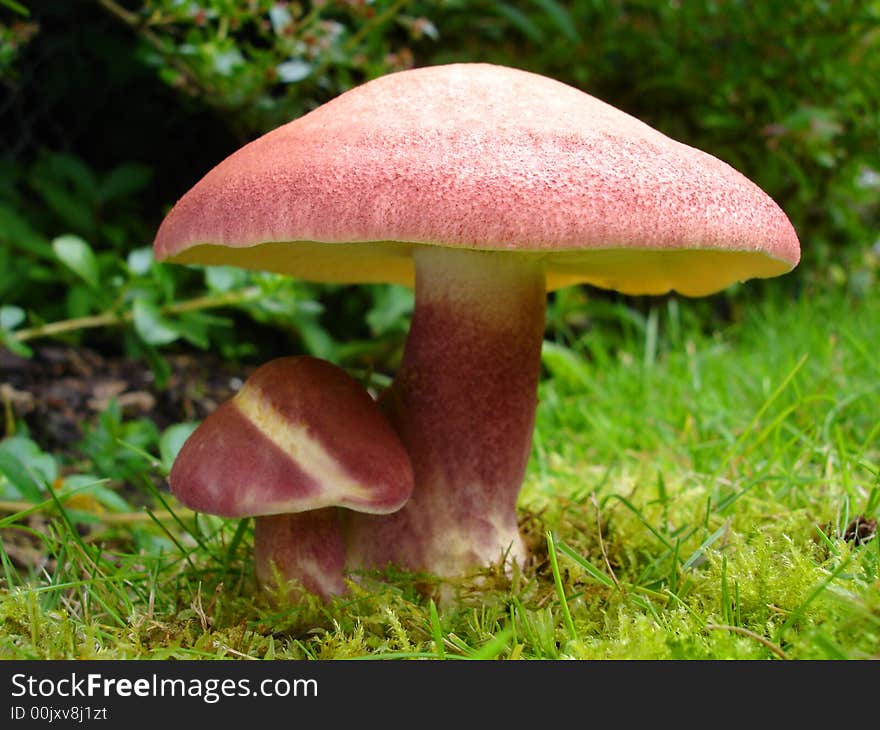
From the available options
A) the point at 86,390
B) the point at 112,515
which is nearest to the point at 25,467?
the point at 112,515

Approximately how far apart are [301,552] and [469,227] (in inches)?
31.1

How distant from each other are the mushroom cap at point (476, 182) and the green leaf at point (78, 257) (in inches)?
45.5

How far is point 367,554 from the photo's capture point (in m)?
1.65

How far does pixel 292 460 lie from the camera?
1370 millimetres

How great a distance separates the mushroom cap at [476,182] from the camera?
44.3 inches

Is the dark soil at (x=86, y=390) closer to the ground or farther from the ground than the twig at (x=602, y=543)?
closer to the ground

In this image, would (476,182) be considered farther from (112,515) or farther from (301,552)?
(112,515)

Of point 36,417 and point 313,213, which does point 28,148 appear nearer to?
point 36,417

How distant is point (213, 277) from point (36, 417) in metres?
0.73

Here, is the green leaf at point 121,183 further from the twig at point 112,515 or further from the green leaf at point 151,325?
the twig at point 112,515

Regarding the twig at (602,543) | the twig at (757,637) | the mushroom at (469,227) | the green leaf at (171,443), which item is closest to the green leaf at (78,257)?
the green leaf at (171,443)
